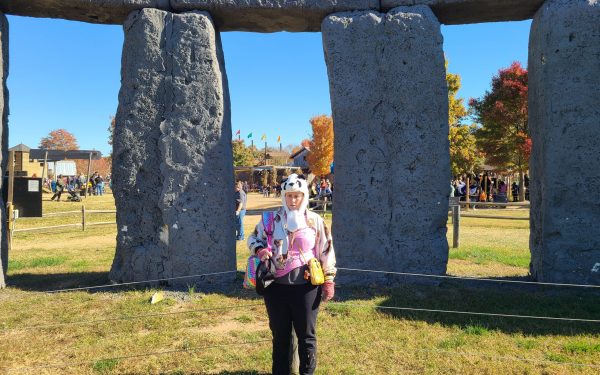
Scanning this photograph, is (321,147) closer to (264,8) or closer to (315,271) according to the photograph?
(264,8)

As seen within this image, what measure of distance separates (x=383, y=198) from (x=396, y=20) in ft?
7.79

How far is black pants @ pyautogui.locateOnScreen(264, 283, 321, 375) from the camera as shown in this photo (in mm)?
3096

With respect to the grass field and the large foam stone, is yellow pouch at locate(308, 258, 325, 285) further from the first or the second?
the large foam stone

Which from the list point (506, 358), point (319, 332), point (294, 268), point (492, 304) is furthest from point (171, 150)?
point (506, 358)

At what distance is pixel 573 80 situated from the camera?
5.68m

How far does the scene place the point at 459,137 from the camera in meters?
24.9

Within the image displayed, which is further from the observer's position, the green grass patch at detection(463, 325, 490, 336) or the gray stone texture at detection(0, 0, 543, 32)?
the gray stone texture at detection(0, 0, 543, 32)

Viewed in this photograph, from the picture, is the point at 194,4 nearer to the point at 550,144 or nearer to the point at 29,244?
the point at 550,144

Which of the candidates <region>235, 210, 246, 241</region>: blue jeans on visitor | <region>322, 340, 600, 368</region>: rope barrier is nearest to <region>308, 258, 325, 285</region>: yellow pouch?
<region>322, 340, 600, 368</region>: rope barrier

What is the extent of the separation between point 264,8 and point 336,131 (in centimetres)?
193

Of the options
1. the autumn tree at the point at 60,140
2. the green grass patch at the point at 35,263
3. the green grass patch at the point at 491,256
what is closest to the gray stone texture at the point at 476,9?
the green grass patch at the point at 491,256

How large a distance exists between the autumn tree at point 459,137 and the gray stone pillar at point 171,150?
68.5ft

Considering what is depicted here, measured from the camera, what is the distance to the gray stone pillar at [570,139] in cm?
563

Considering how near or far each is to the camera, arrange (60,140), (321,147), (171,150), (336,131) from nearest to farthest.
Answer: (171,150) → (336,131) → (321,147) → (60,140)
